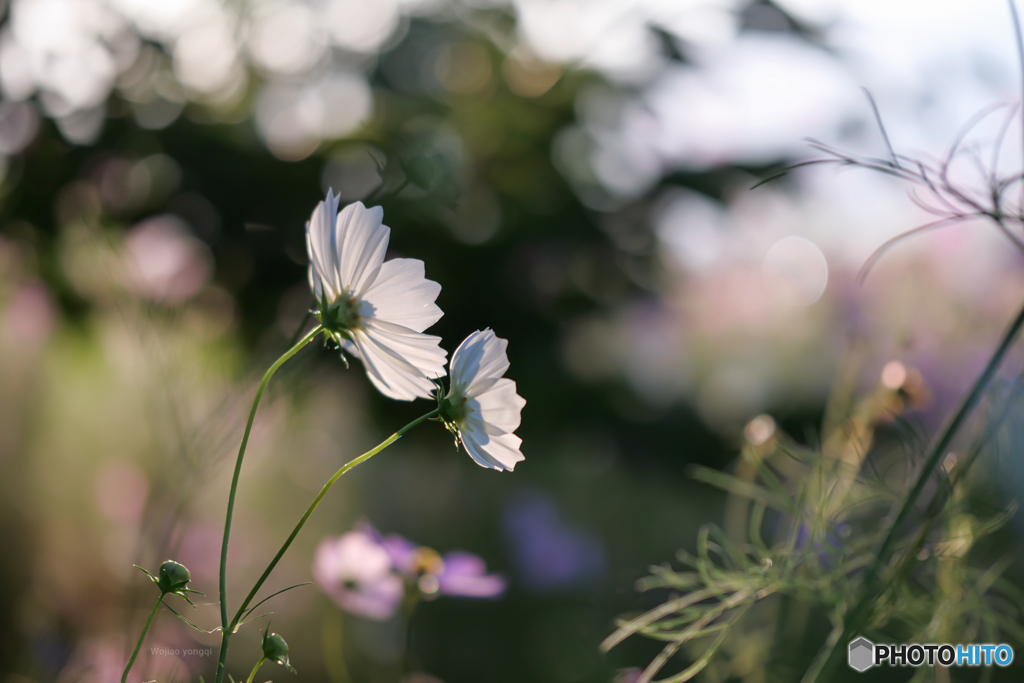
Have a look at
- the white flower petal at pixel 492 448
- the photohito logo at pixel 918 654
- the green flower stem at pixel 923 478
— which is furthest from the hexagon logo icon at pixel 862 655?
the white flower petal at pixel 492 448

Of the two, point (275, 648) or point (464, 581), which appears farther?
point (464, 581)

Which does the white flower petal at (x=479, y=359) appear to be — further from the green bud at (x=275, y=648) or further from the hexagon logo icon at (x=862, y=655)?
the hexagon logo icon at (x=862, y=655)

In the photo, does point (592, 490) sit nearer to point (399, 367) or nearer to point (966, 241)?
point (966, 241)

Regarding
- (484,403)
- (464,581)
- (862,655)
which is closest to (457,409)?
(484,403)

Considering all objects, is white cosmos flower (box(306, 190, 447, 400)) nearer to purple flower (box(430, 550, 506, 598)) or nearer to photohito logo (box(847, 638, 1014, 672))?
purple flower (box(430, 550, 506, 598))

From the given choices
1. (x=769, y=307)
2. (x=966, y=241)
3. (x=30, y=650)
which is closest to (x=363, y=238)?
(x=30, y=650)

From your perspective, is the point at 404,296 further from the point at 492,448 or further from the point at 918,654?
the point at 918,654
